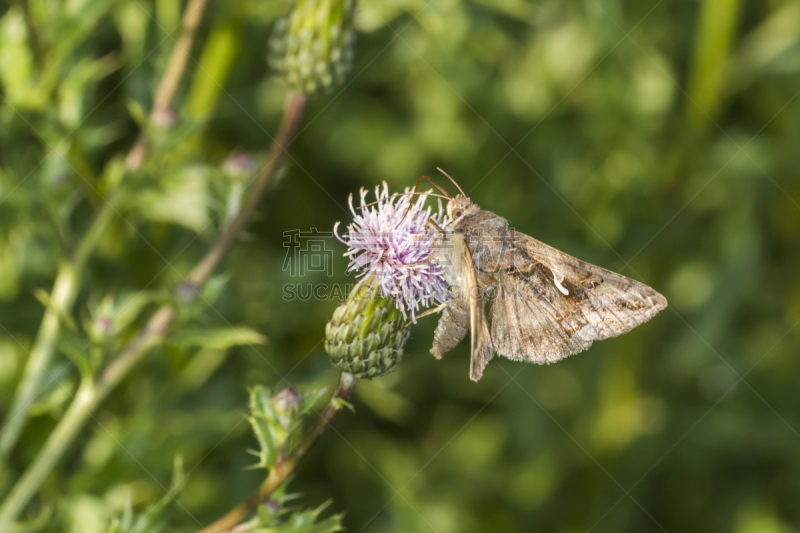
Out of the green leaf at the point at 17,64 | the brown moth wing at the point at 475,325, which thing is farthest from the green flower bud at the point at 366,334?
the green leaf at the point at 17,64

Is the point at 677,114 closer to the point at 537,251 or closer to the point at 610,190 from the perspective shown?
the point at 610,190

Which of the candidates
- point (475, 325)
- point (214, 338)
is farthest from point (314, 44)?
point (475, 325)

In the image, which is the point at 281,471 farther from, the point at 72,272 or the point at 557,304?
the point at 72,272

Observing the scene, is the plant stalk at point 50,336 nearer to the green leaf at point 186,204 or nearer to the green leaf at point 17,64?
the green leaf at point 186,204

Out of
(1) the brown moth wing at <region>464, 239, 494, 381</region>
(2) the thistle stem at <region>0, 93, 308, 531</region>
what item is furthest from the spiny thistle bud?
(1) the brown moth wing at <region>464, 239, 494, 381</region>

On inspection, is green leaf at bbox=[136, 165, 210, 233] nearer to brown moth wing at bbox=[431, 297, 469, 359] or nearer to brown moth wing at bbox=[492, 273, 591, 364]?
brown moth wing at bbox=[431, 297, 469, 359]

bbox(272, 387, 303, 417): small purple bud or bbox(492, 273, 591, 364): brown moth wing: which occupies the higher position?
bbox(492, 273, 591, 364): brown moth wing

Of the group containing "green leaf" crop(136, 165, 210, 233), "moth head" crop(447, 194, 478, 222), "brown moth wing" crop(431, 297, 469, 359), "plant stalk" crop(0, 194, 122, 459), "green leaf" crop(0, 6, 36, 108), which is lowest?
"plant stalk" crop(0, 194, 122, 459)
